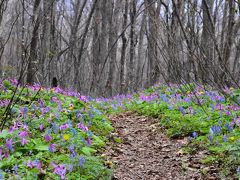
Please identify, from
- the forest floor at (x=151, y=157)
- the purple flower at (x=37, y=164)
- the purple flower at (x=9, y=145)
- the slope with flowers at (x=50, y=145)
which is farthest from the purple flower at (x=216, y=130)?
the purple flower at (x=9, y=145)

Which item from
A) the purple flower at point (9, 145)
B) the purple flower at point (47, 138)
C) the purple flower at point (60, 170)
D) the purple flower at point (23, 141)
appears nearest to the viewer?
the purple flower at point (60, 170)

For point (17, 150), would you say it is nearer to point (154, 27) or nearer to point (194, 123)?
point (154, 27)

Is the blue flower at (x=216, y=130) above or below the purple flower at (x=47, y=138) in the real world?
below

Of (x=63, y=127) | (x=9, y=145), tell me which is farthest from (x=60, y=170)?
(x=63, y=127)

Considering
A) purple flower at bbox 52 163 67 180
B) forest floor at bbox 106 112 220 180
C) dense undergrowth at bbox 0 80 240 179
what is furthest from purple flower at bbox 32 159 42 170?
forest floor at bbox 106 112 220 180

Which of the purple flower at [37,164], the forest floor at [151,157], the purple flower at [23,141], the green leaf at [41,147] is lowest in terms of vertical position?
the forest floor at [151,157]

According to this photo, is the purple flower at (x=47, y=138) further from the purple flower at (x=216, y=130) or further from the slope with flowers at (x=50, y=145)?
the purple flower at (x=216, y=130)

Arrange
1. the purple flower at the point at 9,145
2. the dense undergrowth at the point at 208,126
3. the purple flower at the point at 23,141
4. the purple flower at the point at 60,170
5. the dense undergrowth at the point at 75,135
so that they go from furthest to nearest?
the dense undergrowth at the point at 208,126, the purple flower at the point at 23,141, the purple flower at the point at 9,145, the dense undergrowth at the point at 75,135, the purple flower at the point at 60,170

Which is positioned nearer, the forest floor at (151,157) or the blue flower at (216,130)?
the forest floor at (151,157)

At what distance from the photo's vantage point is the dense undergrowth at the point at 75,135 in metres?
3.52

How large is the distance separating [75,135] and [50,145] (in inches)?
28.8

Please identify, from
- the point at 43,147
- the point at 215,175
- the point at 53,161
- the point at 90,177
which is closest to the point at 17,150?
the point at 43,147

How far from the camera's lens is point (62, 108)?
6.27 meters

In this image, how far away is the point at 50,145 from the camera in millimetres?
3922
